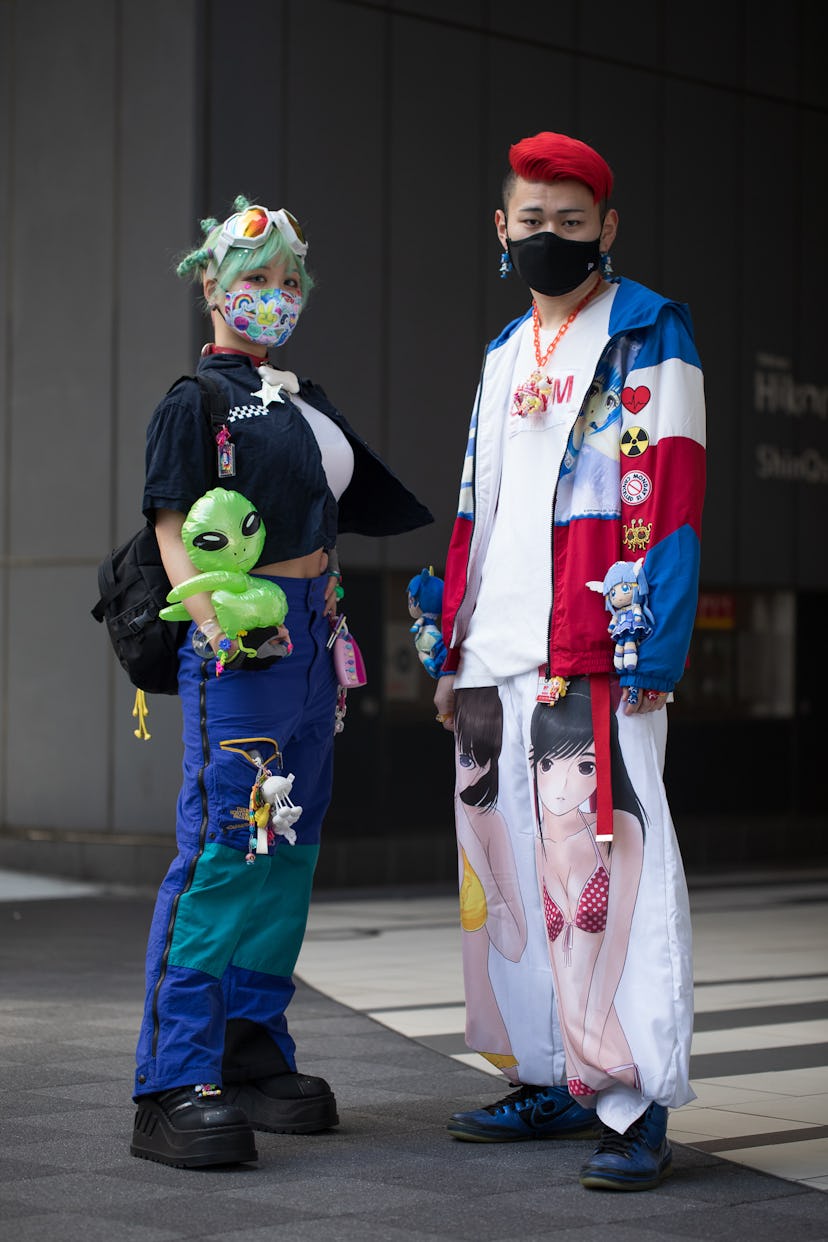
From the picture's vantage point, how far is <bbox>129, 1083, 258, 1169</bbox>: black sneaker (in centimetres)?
387

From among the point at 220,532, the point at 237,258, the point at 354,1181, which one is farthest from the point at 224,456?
the point at 354,1181

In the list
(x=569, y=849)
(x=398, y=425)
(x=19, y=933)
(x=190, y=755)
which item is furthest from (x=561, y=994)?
(x=398, y=425)

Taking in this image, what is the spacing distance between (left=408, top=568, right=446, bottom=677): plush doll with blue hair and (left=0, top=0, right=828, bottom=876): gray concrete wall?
6.20 metres

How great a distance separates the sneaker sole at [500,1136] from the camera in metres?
4.20

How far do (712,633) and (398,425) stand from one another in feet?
10.6

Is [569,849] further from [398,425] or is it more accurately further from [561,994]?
[398,425]

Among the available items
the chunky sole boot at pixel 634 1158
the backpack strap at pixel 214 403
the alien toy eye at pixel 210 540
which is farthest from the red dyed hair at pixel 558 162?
the chunky sole boot at pixel 634 1158

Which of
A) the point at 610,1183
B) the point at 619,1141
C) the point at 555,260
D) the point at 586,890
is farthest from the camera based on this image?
the point at 555,260

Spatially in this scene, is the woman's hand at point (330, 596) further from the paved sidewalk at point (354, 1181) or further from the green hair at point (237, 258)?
the paved sidewalk at point (354, 1181)

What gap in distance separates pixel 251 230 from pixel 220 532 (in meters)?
0.73

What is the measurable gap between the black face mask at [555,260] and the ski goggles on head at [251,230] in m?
0.48

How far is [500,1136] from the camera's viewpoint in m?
4.22

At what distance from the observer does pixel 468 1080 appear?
4.98 meters

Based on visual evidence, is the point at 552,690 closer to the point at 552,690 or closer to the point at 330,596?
the point at 552,690
